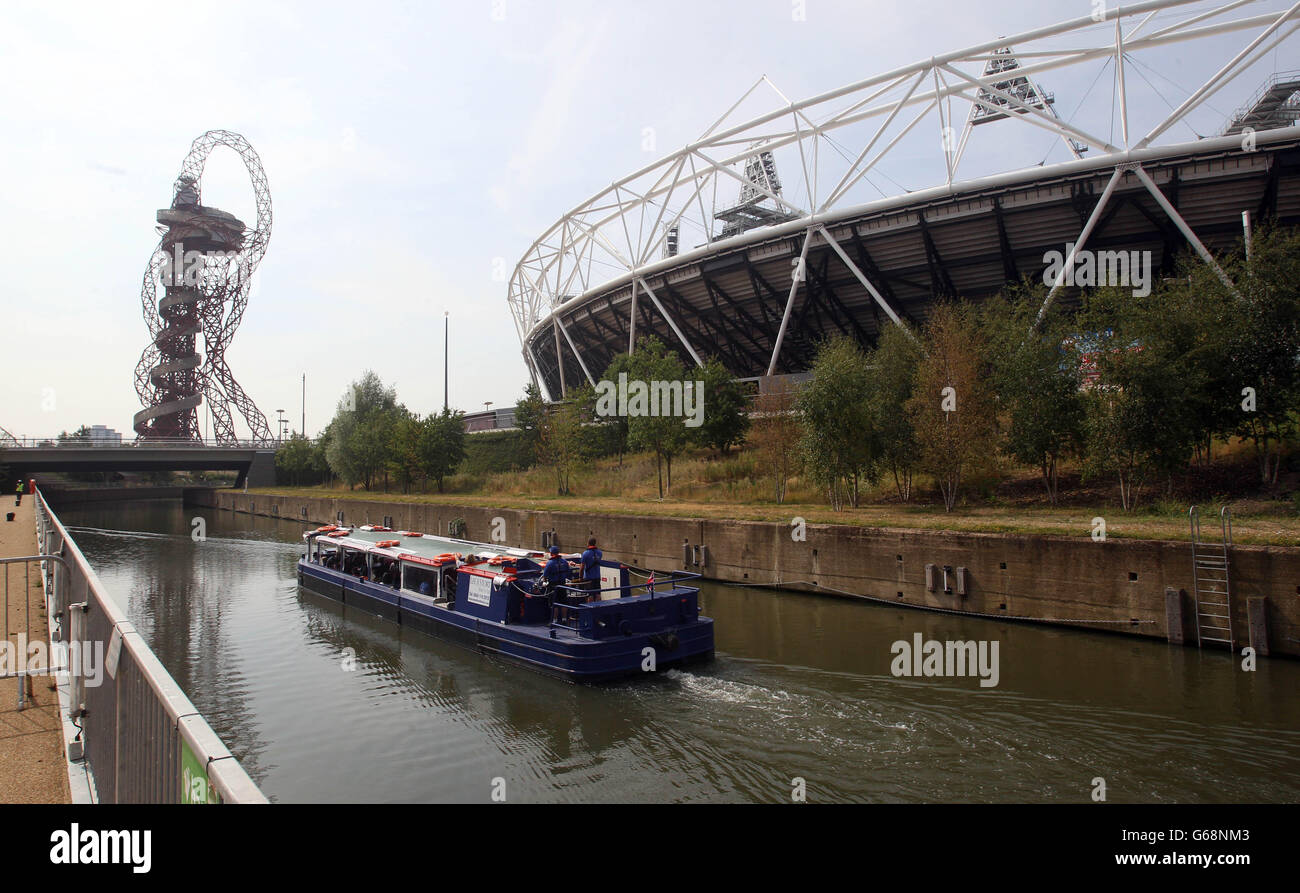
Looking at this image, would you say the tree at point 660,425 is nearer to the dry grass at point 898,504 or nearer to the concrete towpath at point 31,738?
the dry grass at point 898,504

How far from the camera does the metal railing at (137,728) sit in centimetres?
329

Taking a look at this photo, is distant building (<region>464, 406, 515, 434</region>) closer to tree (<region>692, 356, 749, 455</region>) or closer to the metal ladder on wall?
tree (<region>692, 356, 749, 455</region>)

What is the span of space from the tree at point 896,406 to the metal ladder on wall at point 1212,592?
10789mm

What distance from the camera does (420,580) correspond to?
64.6 feet

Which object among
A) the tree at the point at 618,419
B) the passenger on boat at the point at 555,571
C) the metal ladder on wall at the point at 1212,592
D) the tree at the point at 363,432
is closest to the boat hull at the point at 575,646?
the passenger on boat at the point at 555,571

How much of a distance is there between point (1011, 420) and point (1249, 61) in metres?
17.0

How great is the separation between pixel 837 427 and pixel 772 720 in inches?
615

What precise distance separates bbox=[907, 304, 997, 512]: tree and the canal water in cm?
A: 704

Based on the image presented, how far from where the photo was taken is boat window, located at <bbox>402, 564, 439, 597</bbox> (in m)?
19.0

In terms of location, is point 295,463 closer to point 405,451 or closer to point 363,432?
point 363,432

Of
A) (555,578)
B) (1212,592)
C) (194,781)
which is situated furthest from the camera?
(555,578)

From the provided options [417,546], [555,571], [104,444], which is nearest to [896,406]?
[555,571]

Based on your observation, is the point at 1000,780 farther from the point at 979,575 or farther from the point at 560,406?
the point at 560,406
